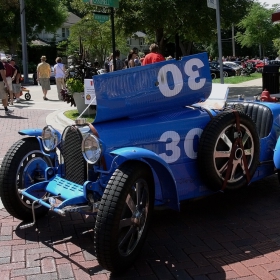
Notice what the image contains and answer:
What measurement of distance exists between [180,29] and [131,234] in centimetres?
1385

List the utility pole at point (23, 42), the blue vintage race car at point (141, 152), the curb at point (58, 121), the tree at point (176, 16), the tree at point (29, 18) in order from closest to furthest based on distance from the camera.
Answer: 1. the blue vintage race car at point (141, 152)
2. the curb at point (58, 121)
3. the tree at point (176, 16)
4. the utility pole at point (23, 42)
5. the tree at point (29, 18)

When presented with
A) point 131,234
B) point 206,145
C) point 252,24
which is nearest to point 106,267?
point 131,234

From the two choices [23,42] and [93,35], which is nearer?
[93,35]

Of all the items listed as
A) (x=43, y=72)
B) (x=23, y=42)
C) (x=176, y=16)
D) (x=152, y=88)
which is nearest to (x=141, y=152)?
(x=152, y=88)

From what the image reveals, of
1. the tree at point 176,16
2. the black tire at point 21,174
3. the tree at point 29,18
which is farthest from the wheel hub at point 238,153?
the tree at point 29,18

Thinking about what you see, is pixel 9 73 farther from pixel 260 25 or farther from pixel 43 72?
pixel 260 25

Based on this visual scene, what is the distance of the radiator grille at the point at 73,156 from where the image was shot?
4137 millimetres

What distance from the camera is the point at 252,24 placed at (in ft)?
157

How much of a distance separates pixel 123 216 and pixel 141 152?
527 millimetres

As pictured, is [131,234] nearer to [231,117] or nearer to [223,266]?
[223,266]

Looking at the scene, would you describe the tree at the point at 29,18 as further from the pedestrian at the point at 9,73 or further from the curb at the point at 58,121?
the curb at the point at 58,121

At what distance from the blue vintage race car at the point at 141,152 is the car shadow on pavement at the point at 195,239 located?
0.85ft

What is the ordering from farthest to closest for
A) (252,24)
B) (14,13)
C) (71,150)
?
(252,24)
(14,13)
(71,150)

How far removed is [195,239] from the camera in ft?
13.9
